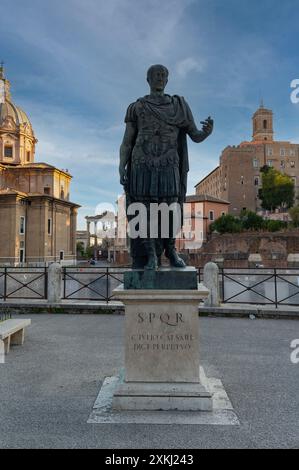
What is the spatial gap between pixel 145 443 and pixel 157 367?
93cm

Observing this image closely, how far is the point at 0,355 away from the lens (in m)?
6.00

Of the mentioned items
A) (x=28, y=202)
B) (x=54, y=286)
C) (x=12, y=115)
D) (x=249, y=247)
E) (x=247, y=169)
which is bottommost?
(x=54, y=286)

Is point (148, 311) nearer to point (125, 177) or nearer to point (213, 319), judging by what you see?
point (125, 177)

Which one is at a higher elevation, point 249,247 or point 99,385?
point 249,247

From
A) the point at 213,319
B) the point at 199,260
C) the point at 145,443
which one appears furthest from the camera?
the point at 199,260

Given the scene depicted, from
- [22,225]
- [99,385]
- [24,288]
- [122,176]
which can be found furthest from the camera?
[22,225]

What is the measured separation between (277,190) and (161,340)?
72852 millimetres

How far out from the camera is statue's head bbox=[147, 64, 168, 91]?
14.4ft

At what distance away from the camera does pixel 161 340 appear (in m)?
4.04

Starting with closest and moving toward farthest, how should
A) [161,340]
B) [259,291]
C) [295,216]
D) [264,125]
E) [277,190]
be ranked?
[161,340], [259,291], [295,216], [277,190], [264,125]

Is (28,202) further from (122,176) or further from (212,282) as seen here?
(122,176)

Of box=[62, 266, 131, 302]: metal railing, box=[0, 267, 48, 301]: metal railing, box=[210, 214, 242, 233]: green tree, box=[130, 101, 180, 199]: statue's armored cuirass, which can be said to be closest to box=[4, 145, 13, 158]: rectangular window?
box=[210, 214, 242, 233]: green tree

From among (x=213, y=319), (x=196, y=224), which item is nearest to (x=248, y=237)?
(x=196, y=224)

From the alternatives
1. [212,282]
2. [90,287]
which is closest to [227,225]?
[90,287]
